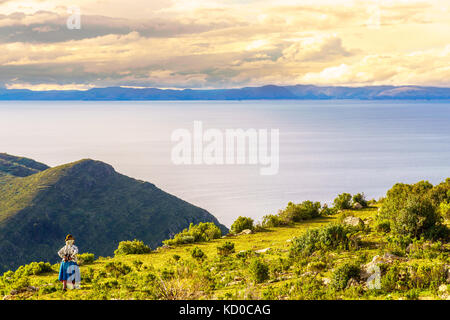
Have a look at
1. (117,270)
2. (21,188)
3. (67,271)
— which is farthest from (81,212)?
(67,271)

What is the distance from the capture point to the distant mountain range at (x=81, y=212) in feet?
308

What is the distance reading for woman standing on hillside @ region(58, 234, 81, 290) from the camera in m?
13.1

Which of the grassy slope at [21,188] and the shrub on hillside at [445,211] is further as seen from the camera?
the grassy slope at [21,188]

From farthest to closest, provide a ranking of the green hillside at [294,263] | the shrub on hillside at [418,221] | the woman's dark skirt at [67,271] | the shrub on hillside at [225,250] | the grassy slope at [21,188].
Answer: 1. the grassy slope at [21,188]
2. the shrub on hillside at [225,250]
3. the shrub on hillside at [418,221]
4. the woman's dark skirt at [67,271]
5. the green hillside at [294,263]

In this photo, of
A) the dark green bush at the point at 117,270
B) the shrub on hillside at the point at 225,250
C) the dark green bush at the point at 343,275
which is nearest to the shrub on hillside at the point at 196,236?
the shrub on hillside at the point at 225,250

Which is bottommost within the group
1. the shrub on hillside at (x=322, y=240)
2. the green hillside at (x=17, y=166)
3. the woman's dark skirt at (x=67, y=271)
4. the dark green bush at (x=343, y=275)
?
the green hillside at (x=17, y=166)

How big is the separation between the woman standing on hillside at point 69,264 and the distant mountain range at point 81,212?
7859 centimetres

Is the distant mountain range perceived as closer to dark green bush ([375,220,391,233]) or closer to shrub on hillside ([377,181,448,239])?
dark green bush ([375,220,391,233])

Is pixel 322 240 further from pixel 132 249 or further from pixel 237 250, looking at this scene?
pixel 132 249

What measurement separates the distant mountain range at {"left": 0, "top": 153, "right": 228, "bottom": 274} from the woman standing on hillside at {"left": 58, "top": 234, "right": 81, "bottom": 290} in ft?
258

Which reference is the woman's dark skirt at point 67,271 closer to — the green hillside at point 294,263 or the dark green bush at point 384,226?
the green hillside at point 294,263
